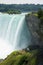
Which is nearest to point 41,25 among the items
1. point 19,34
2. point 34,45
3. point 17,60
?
point 17,60

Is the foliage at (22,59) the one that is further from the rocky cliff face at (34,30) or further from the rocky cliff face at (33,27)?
the rocky cliff face at (33,27)

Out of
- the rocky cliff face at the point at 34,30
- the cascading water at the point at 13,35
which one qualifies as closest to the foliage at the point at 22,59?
the rocky cliff face at the point at 34,30

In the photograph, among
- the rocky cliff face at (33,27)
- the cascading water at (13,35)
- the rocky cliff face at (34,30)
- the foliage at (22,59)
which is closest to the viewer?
the foliage at (22,59)

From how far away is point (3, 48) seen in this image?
119ft

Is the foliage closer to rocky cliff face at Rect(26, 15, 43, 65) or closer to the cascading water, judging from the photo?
rocky cliff face at Rect(26, 15, 43, 65)

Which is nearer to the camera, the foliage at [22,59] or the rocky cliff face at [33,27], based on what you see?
the foliage at [22,59]

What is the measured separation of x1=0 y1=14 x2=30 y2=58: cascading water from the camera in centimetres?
3388

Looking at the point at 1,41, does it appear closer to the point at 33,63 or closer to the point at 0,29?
the point at 0,29

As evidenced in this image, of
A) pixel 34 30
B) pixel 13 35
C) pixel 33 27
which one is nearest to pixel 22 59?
pixel 34 30

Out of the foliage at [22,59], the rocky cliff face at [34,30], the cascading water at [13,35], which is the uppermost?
the cascading water at [13,35]

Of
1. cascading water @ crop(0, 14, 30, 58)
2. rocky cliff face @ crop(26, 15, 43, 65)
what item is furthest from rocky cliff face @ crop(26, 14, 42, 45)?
cascading water @ crop(0, 14, 30, 58)

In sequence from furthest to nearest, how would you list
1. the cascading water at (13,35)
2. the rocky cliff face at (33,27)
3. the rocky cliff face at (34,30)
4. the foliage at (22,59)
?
the cascading water at (13,35), the rocky cliff face at (33,27), the rocky cliff face at (34,30), the foliage at (22,59)

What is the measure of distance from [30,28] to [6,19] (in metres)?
8.66

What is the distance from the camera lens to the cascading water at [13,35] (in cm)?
3388
